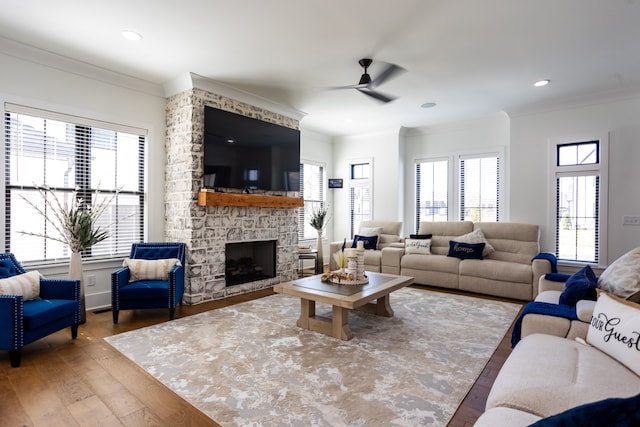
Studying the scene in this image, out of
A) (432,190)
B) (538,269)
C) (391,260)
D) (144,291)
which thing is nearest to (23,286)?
(144,291)

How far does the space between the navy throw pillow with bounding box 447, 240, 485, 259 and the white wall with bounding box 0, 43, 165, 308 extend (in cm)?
440

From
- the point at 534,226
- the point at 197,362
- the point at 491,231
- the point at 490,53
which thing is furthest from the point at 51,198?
the point at 534,226

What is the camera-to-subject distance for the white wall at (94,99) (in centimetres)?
358

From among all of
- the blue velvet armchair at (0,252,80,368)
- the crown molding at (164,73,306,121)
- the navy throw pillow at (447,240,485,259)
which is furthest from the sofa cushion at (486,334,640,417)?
the crown molding at (164,73,306,121)

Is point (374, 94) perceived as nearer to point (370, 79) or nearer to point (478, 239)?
point (370, 79)

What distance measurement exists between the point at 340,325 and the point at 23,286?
2790 mm

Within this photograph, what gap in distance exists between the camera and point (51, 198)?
387cm

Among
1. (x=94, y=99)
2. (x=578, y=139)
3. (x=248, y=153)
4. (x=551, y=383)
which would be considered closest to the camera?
(x=551, y=383)

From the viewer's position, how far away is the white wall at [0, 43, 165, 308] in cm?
358

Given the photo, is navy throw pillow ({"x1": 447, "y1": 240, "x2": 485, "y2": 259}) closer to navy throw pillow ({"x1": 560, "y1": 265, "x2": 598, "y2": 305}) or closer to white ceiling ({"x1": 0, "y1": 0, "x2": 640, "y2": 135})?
white ceiling ({"x1": 0, "y1": 0, "x2": 640, "y2": 135})

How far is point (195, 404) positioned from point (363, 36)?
3.38 meters

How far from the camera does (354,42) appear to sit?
11.3 ft

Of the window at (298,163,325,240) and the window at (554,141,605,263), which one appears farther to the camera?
the window at (298,163,325,240)

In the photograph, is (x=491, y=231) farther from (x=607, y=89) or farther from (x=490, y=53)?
(x=490, y=53)
